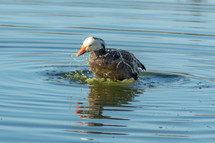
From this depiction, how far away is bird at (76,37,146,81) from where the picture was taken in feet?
36.7

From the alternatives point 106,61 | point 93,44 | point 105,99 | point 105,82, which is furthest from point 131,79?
point 105,99

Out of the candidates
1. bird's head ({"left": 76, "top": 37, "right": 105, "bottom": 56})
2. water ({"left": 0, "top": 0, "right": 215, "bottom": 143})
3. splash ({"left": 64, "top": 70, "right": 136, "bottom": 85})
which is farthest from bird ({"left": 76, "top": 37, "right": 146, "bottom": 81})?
water ({"left": 0, "top": 0, "right": 215, "bottom": 143})

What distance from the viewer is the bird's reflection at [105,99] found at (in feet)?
30.6

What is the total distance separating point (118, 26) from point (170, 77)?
7.03 meters

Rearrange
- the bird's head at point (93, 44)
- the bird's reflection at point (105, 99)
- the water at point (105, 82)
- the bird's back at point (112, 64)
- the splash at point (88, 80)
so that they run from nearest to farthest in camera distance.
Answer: the water at point (105, 82)
the bird's reflection at point (105, 99)
the bird's head at point (93, 44)
the bird's back at point (112, 64)
the splash at point (88, 80)

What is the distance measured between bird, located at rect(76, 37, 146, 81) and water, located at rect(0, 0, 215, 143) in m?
0.29

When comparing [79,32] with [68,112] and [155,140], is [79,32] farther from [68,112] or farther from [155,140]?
[155,140]

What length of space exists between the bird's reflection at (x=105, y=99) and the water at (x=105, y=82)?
19 millimetres

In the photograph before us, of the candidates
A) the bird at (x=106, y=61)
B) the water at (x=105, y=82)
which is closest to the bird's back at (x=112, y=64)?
the bird at (x=106, y=61)

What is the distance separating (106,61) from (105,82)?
758mm

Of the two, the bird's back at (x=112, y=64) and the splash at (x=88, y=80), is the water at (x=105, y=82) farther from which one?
the bird's back at (x=112, y=64)

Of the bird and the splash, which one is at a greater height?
the bird

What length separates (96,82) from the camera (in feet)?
39.2

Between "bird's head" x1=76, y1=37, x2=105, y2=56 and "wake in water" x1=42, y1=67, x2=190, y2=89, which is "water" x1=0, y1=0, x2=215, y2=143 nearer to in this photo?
"wake in water" x1=42, y1=67, x2=190, y2=89
